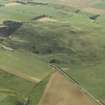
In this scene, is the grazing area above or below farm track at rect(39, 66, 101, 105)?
below

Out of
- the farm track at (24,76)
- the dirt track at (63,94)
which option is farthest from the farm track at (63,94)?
the farm track at (24,76)

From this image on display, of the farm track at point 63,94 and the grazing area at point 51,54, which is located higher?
the farm track at point 63,94

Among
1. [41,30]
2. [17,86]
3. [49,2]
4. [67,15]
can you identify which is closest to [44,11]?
[67,15]

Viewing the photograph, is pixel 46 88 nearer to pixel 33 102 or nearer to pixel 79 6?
pixel 33 102

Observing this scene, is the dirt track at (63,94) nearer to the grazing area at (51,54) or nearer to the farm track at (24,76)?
the grazing area at (51,54)

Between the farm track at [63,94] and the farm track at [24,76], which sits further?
the farm track at [24,76]

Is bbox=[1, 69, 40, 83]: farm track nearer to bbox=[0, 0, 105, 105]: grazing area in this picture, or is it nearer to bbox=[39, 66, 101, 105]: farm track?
bbox=[0, 0, 105, 105]: grazing area

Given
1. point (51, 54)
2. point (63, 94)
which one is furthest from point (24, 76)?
point (51, 54)

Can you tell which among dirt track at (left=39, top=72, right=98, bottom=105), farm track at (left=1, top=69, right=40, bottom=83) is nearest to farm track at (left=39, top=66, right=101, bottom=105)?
dirt track at (left=39, top=72, right=98, bottom=105)

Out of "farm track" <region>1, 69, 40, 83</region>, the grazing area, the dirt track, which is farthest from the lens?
"farm track" <region>1, 69, 40, 83</region>
